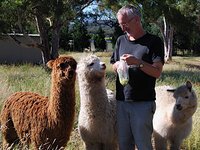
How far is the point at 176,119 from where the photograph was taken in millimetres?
6215

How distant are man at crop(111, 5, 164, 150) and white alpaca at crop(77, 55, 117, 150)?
507 millimetres

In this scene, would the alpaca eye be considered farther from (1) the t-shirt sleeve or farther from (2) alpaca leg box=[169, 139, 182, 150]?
(2) alpaca leg box=[169, 139, 182, 150]

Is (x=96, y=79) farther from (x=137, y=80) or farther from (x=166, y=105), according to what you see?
(x=166, y=105)

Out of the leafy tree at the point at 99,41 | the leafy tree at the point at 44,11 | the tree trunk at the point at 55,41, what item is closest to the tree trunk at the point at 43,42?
the leafy tree at the point at 44,11

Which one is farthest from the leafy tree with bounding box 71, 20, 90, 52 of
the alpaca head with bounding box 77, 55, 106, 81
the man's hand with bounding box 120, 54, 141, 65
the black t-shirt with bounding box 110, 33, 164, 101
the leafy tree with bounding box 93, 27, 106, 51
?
the man's hand with bounding box 120, 54, 141, 65

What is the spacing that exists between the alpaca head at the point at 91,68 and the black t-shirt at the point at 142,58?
48cm

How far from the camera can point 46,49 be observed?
25.3 metres

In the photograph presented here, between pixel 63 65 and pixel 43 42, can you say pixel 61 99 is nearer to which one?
pixel 63 65

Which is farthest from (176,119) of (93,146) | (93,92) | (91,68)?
(91,68)

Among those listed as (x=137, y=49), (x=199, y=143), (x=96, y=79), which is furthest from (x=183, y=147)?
(x=137, y=49)

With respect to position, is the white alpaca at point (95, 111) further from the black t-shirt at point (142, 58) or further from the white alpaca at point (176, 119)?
the white alpaca at point (176, 119)

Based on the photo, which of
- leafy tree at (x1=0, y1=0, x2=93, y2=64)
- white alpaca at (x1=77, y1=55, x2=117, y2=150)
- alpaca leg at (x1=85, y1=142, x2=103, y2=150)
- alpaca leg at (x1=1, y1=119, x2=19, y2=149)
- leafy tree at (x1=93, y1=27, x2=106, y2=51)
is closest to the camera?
white alpaca at (x1=77, y1=55, x2=117, y2=150)

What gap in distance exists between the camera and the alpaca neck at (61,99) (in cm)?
559

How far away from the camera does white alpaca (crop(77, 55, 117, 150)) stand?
5.49 metres
